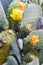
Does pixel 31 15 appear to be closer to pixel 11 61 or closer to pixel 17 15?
pixel 17 15

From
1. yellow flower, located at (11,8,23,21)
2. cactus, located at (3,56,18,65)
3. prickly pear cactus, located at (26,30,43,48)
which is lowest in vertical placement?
cactus, located at (3,56,18,65)

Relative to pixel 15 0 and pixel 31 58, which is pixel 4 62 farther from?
pixel 15 0

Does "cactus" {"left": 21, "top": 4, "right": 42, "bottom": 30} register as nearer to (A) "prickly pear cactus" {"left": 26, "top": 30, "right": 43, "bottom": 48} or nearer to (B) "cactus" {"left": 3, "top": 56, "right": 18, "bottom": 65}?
(A) "prickly pear cactus" {"left": 26, "top": 30, "right": 43, "bottom": 48}

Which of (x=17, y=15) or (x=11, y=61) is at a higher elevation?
(x=17, y=15)

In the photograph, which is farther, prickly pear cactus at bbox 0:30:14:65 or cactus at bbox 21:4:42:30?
cactus at bbox 21:4:42:30

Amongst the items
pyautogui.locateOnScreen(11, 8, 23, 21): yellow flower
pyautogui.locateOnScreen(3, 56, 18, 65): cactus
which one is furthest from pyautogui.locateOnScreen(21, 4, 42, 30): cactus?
pyautogui.locateOnScreen(3, 56, 18, 65): cactus

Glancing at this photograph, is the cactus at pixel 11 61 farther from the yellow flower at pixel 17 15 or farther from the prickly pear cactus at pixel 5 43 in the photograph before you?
the yellow flower at pixel 17 15

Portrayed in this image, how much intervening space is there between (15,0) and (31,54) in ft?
1.05

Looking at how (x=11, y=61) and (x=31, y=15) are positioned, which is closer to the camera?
(x=11, y=61)

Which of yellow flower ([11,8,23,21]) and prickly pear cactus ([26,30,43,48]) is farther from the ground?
yellow flower ([11,8,23,21])

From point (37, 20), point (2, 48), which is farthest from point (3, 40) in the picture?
point (37, 20)

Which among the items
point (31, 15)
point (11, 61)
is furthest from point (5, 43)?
point (31, 15)

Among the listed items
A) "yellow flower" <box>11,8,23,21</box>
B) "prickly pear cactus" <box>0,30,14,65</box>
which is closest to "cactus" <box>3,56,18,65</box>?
"prickly pear cactus" <box>0,30,14,65</box>

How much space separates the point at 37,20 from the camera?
807mm
